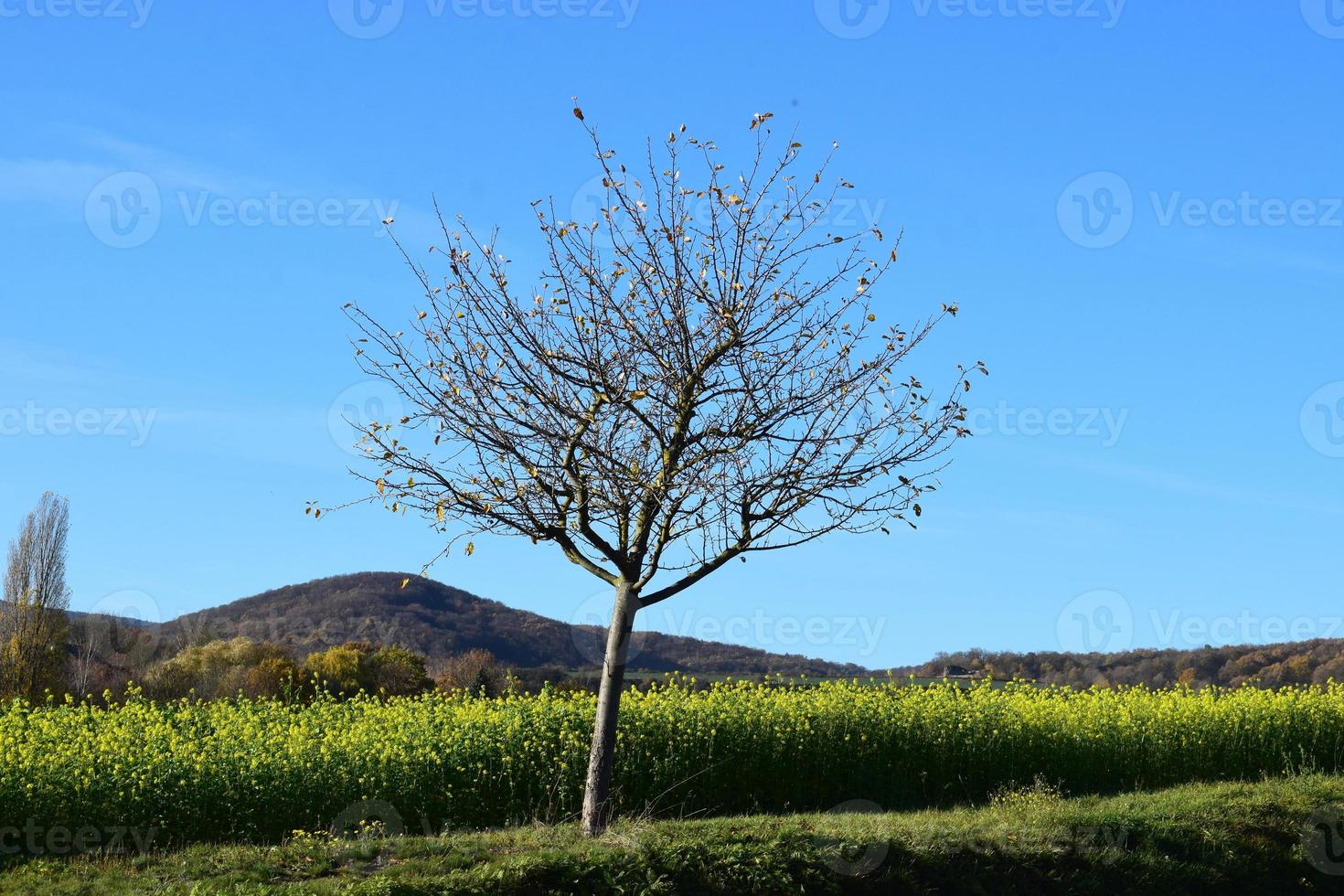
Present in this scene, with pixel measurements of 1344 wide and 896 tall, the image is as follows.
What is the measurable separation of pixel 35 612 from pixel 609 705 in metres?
28.6

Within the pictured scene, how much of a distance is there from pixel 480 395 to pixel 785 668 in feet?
85.5

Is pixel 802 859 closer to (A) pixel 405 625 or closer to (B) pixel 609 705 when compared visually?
(B) pixel 609 705

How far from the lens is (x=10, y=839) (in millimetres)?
11734

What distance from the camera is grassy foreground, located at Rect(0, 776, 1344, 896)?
9.19m

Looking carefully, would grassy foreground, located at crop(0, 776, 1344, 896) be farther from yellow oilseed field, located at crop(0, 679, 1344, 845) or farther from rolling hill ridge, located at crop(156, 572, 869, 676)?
rolling hill ridge, located at crop(156, 572, 869, 676)

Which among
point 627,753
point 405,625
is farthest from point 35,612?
point 627,753

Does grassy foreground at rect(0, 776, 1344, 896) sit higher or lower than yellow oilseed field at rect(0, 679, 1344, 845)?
lower

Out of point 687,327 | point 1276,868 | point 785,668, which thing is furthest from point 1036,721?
point 785,668

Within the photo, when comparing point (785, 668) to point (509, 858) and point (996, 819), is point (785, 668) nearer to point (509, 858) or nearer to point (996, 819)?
point (996, 819)

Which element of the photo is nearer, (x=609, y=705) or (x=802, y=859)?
(x=802, y=859)

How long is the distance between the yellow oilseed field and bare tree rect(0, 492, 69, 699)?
58.6 feet

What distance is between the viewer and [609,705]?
10562mm

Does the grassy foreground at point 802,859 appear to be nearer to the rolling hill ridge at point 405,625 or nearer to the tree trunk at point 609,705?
the tree trunk at point 609,705

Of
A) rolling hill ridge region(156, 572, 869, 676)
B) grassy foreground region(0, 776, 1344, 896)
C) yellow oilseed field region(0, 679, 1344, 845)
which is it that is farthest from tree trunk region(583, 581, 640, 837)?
rolling hill ridge region(156, 572, 869, 676)
